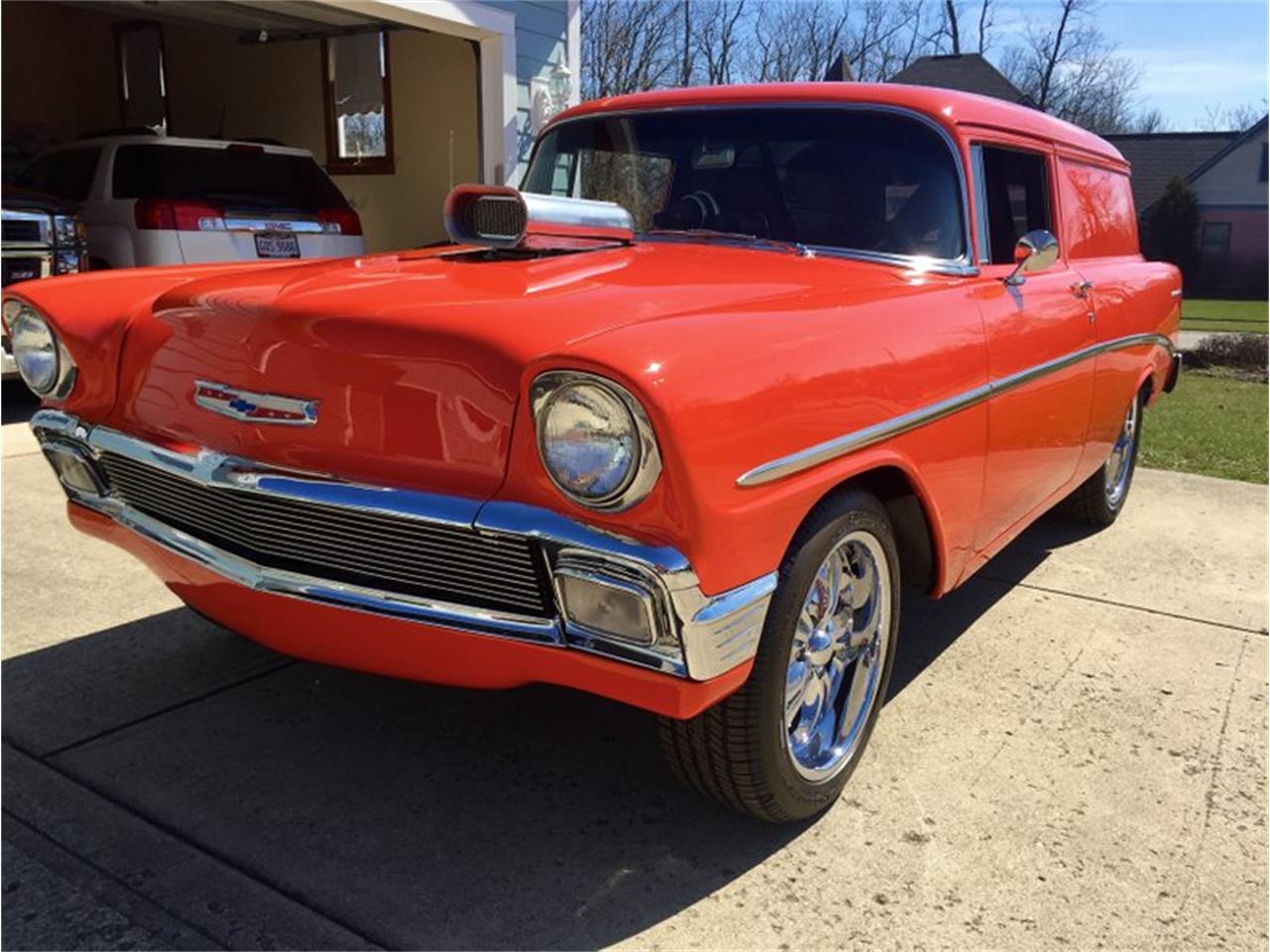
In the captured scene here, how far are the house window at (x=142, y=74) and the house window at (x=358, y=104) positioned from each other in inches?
88.7

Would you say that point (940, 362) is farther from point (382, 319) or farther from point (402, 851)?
point (402, 851)

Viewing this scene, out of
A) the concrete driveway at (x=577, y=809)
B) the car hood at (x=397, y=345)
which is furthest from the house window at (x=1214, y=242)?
the car hood at (x=397, y=345)

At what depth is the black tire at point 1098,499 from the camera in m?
4.80

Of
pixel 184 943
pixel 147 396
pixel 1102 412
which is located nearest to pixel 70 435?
pixel 147 396

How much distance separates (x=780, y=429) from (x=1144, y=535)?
11.8ft

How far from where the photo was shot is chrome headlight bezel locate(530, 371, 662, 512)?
1.83 meters

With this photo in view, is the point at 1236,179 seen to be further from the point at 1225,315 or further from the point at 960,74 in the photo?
the point at 1225,315

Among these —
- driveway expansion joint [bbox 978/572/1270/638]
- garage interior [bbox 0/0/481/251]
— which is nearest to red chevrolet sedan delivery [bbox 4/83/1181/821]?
driveway expansion joint [bbox 978/572/1270/638]

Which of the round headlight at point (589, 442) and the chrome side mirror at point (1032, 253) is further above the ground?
the chrome side mirror at point (1032, 253)

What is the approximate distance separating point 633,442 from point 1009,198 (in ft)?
7.48

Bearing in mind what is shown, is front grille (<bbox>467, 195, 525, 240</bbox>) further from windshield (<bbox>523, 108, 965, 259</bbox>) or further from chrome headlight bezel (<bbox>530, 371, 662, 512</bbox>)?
chrome headlight bezel (<bbox>530, 371, 662, 512</bbox>)

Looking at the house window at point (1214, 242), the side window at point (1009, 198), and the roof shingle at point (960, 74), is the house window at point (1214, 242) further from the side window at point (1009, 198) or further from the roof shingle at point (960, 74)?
the side window at point (1009, 198)

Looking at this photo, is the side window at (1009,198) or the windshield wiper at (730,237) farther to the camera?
the side window at (1009,198)

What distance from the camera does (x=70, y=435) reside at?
2701 mm
